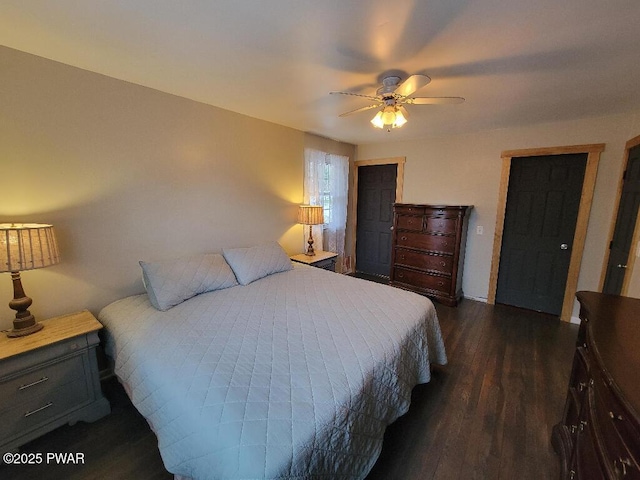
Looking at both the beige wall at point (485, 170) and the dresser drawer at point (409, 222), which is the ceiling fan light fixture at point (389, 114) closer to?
the dresser drawer at point (409, 222)

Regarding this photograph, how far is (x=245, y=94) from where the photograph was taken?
7.36 feet

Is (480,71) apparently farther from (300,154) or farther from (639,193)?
(300,154)

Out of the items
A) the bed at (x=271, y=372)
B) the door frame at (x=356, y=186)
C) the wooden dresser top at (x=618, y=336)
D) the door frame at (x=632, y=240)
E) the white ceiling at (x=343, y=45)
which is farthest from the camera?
the door frame at (x=356, y=186)

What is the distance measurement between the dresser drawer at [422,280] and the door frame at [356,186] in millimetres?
1116

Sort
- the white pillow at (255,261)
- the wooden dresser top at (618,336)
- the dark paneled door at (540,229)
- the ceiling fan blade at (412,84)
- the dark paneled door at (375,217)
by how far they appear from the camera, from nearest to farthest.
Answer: the wooden dresser top at (618,336)
the ceiling fan blade at (412,84)
the white pillow at (255,261)
the dark paneled door at (540,229)
the dark paneled door at (375,217)

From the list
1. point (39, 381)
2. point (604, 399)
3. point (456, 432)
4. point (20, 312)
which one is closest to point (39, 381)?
point (39, 381)

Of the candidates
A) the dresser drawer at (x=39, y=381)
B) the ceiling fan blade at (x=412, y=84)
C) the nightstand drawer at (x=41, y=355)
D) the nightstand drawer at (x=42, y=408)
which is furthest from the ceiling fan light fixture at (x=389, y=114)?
the nightstand drawer at (x=42, y=408)

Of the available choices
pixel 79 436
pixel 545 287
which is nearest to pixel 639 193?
pixel 545 287

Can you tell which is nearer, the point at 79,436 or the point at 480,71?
the point at 79,436

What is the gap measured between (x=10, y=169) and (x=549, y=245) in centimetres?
496

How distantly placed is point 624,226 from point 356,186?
10.5 feet

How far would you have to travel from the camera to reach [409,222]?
3.72m

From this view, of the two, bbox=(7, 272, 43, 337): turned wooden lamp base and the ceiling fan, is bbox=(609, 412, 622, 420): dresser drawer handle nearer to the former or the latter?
the ceiling fan

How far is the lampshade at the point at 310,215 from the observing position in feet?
11.2
